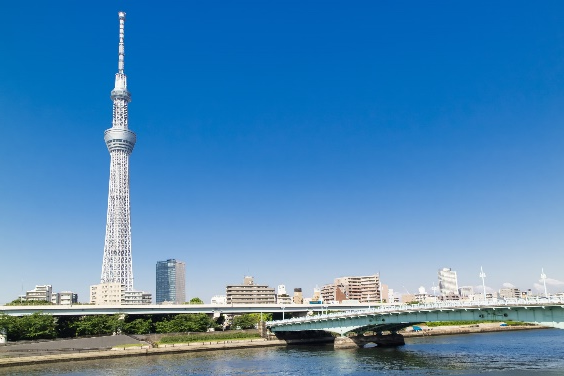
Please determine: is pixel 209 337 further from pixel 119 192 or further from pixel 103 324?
pixel 119 192

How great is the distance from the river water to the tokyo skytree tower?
101 m

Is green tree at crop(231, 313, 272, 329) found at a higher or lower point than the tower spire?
lower

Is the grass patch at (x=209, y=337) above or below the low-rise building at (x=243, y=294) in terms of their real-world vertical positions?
below

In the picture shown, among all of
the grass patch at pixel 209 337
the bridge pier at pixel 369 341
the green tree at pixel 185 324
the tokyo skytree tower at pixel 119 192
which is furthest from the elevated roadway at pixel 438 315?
the tokyo skytree tower at pixel 119 192

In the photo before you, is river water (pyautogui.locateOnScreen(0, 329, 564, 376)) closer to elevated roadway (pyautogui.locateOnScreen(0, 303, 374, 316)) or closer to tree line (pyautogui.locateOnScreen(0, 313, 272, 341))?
tree line (pyautogui.locateOnScreen(0, 313, 272, 341))

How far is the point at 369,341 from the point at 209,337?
28742 mm

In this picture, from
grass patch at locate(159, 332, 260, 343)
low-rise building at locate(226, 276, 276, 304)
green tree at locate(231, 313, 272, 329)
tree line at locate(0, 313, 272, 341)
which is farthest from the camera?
low-rise building at locate(226, 276, 276, 304)

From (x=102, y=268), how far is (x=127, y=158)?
135 ft

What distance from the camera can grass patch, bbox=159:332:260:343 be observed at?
9025 cm

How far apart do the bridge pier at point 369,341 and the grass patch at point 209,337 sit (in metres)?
19.4

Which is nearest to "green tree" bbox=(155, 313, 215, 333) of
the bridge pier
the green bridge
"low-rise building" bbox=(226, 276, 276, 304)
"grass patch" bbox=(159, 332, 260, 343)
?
"grass patch" bbox=(159, 332, 260, 343)

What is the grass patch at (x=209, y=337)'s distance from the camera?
90250 millimetres

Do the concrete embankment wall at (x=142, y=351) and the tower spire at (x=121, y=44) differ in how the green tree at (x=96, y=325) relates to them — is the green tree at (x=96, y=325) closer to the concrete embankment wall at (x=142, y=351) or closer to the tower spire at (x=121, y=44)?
the concrete embankment wall at (x=142, y=351)

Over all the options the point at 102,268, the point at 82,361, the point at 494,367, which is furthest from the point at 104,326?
the point at 102,268
